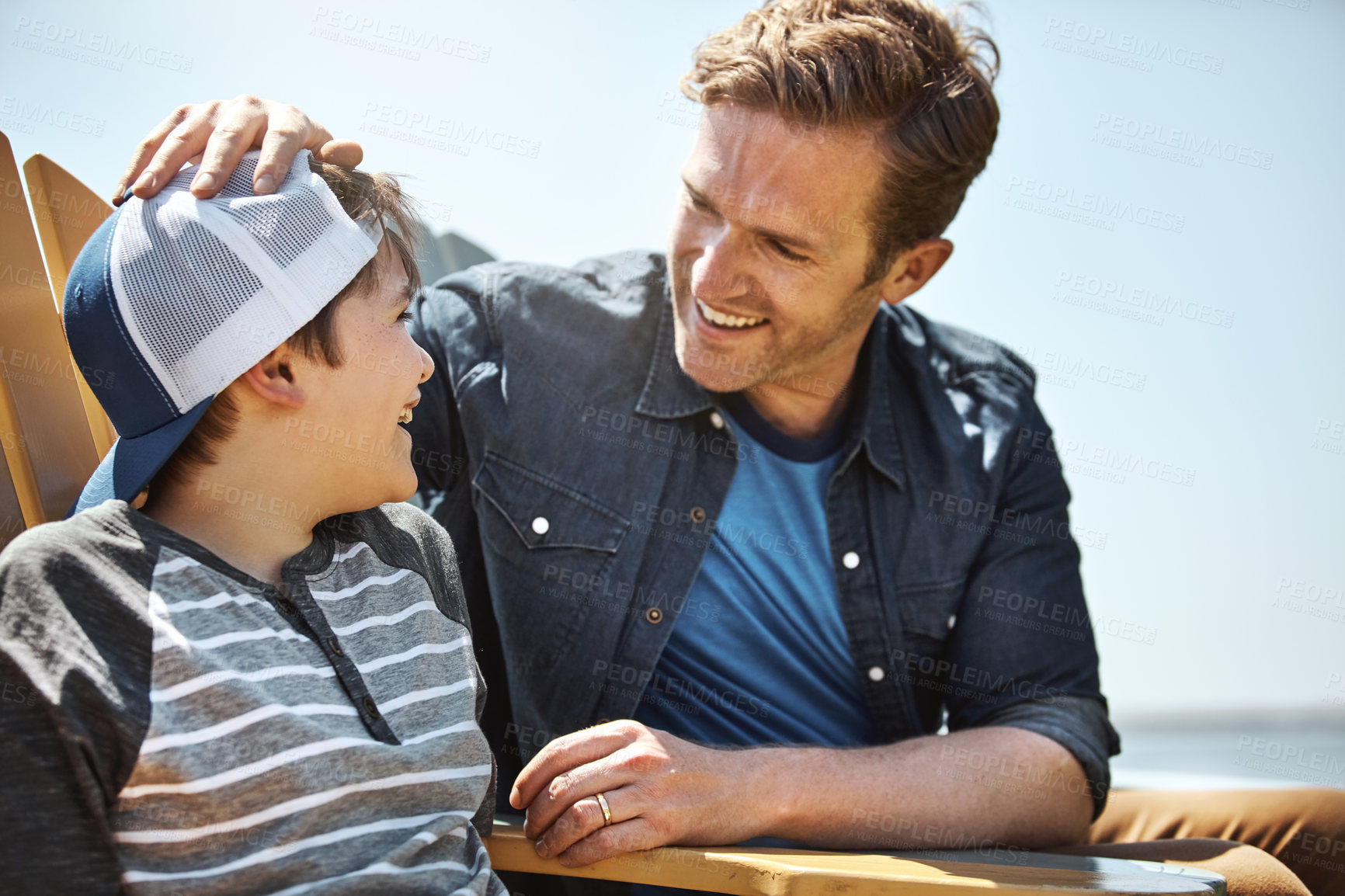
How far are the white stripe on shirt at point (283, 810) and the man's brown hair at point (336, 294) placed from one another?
0.38 metres

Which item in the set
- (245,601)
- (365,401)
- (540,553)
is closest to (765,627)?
(540,553)

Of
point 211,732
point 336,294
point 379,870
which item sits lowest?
point 379,870

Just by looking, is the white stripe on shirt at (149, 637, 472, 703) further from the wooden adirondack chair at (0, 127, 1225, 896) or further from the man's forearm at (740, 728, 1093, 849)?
the man's forearm at (740, 728, 1093, 849)

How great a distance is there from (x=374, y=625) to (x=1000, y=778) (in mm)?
1017

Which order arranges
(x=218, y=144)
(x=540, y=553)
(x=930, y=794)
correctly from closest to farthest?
1. (x=218, y=144)
2. (x=930, y=794)
3. (x=540, y=553)

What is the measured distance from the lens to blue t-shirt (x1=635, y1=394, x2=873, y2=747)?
1823 millimetres

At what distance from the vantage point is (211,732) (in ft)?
3.20

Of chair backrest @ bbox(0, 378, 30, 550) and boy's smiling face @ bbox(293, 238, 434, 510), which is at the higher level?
boy's smiling face @ bbox(293, 238, 434, 510)

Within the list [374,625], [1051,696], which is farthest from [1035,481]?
[374,625]

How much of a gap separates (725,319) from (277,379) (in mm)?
944

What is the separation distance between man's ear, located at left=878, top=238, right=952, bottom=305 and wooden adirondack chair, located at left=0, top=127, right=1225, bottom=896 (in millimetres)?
1157

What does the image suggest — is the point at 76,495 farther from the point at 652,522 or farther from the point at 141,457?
the point at 652,522

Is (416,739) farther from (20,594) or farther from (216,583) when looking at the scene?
(20,594)

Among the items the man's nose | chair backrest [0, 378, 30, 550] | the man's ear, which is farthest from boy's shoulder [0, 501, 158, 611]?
the man's ear
